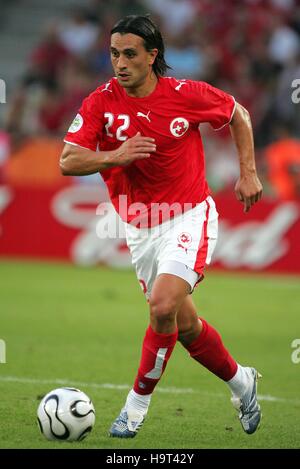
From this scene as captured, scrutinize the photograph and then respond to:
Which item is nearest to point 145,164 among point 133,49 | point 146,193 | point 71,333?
point 146,193

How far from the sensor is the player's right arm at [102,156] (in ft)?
19.0

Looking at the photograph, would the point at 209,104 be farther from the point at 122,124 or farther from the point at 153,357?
the point at 153,357

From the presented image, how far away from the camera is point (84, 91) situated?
54.7 feet

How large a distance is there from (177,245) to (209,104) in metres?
0.90

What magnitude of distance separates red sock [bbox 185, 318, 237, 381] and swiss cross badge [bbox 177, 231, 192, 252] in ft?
1.70

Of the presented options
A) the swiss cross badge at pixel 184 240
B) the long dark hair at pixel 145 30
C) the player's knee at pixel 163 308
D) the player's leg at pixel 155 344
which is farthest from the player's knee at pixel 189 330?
the long dark hair at pixel 145 30

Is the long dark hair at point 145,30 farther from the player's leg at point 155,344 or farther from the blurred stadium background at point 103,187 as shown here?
the blurred stadium background at point 103,187

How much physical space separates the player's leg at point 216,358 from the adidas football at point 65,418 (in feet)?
2.44

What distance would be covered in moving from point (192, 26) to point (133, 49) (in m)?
12.1

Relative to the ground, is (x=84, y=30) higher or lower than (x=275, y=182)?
higher

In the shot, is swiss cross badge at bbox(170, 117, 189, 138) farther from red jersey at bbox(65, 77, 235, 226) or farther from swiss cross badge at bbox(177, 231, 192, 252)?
swiss cross badge at bbox(177, 231, 192, 252)

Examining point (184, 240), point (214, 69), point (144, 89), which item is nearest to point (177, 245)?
point (184, 240)

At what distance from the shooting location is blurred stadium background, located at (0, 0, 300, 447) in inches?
397
